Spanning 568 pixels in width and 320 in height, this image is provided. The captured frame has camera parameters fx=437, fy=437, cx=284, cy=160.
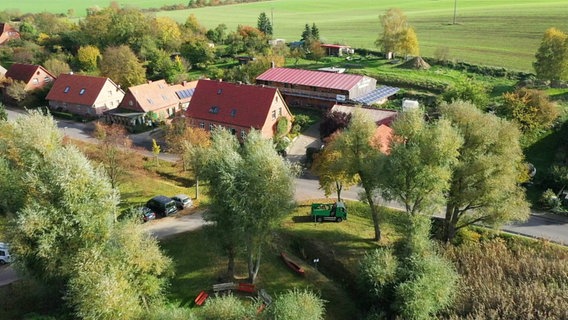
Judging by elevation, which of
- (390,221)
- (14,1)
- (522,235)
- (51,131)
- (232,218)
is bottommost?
(522,235)

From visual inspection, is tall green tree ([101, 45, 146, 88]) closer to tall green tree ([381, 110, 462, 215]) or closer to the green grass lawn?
the green grass lawn

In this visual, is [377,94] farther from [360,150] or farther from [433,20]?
[433,20]

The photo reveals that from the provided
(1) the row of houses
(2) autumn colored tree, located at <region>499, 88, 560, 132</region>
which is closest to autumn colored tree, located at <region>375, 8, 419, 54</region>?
(1) the row of houses

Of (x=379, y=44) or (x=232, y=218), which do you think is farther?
(x=379, y=44)

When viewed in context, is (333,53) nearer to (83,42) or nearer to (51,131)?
(83,42)

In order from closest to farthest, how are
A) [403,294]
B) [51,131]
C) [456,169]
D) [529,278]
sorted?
1. [403,294]
2. [529,278]
3. [456,169]
4. [51,131]

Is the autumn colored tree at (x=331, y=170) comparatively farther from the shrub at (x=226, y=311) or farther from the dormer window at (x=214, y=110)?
the dormer window at (x=214, y=110)

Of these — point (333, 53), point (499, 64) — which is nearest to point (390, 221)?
point (499, 64)

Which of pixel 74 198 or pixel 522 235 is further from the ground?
pixel 74 198
